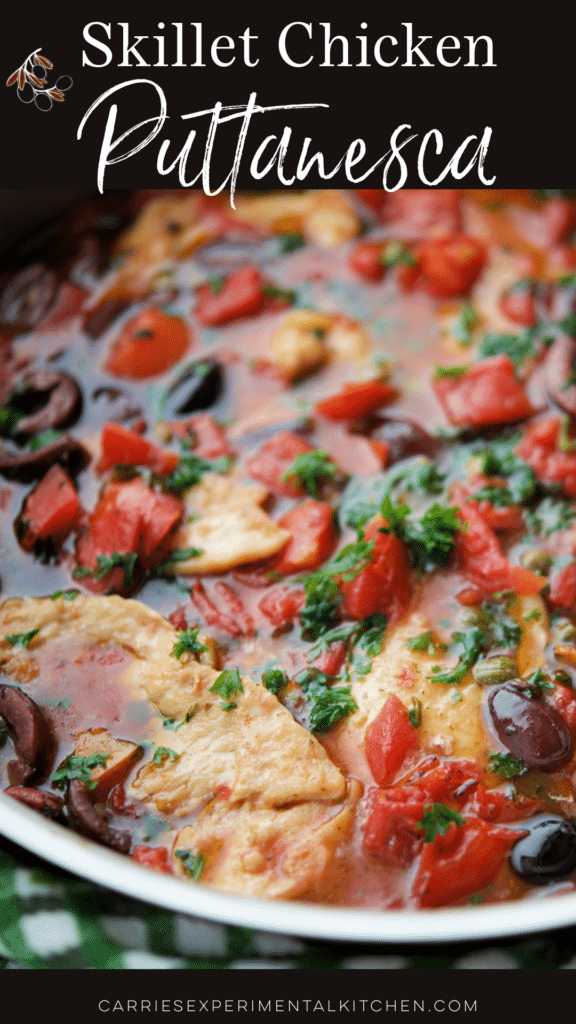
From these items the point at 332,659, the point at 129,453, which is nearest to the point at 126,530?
the point at 129,453

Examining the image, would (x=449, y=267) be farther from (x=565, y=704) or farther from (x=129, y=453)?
(x=565, y=704)

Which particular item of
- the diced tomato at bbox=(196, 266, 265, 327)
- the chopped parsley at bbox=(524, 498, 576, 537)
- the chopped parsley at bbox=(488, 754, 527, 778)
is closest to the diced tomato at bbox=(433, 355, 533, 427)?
the chopped parsley at bbox=(524, 498, 576, 537)

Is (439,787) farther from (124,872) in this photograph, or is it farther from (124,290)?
(124,290)

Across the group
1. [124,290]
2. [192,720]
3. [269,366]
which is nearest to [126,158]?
[124,290]

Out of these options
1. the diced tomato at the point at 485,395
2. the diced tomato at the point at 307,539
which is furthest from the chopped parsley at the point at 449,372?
the diced tomato at the point at 307,539

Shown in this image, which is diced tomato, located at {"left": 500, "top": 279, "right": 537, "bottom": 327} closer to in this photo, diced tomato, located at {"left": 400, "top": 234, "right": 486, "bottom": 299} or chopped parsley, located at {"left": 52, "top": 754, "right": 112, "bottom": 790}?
diced tomato, located at {"left": 400, "top": 234, "right": 486, "bottom": 299}

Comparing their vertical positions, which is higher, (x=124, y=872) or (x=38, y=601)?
(x=38, y=601)
